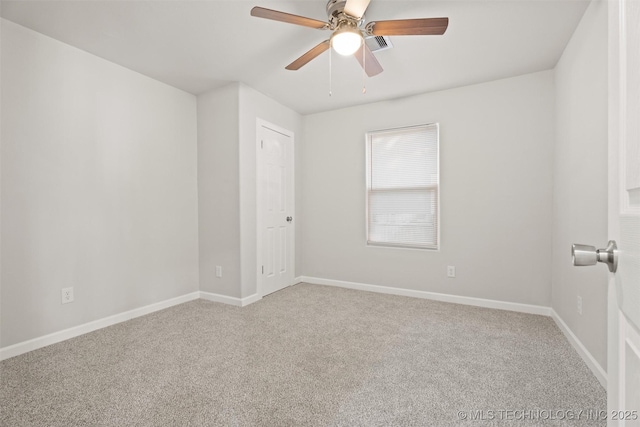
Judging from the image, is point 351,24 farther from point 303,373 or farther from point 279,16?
point 303,373

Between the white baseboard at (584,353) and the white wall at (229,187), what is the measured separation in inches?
114

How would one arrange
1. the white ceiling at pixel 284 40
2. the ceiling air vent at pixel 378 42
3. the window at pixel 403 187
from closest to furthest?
1. the white ceiling at pixel 284 40
2. the ceiling air vent at pixel 378 42
3. the window at pixel 403 187

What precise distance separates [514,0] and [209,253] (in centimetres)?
351

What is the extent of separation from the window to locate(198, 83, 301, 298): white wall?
149 centimetres

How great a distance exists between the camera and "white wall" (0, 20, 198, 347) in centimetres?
219

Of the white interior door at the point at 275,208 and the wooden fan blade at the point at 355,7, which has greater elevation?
the wooden fan blade at the point at 355,7

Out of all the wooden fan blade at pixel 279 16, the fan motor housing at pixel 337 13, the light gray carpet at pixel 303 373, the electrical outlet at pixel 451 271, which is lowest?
the light gray carpet at pixel 303 373

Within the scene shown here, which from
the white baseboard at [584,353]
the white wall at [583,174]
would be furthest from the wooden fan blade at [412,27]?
the white baseboard at [584,353]

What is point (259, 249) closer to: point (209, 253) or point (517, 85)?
point (209, 253)

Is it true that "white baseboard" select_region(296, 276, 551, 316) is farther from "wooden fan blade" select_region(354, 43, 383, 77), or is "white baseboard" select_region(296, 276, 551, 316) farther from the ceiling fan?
the ceiling fan

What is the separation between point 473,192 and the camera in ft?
10.8

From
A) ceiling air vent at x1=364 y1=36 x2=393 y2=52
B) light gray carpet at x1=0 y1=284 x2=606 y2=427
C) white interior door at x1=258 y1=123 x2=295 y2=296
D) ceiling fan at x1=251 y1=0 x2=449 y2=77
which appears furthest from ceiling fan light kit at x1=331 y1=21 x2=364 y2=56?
light gray carpet at x1=0 y1=284 x2=606 y2=427

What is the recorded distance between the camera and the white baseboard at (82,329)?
85.1 inches

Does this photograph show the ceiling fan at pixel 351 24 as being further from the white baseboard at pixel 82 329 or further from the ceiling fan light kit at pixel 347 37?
the white baseboard at pixel 82 329
